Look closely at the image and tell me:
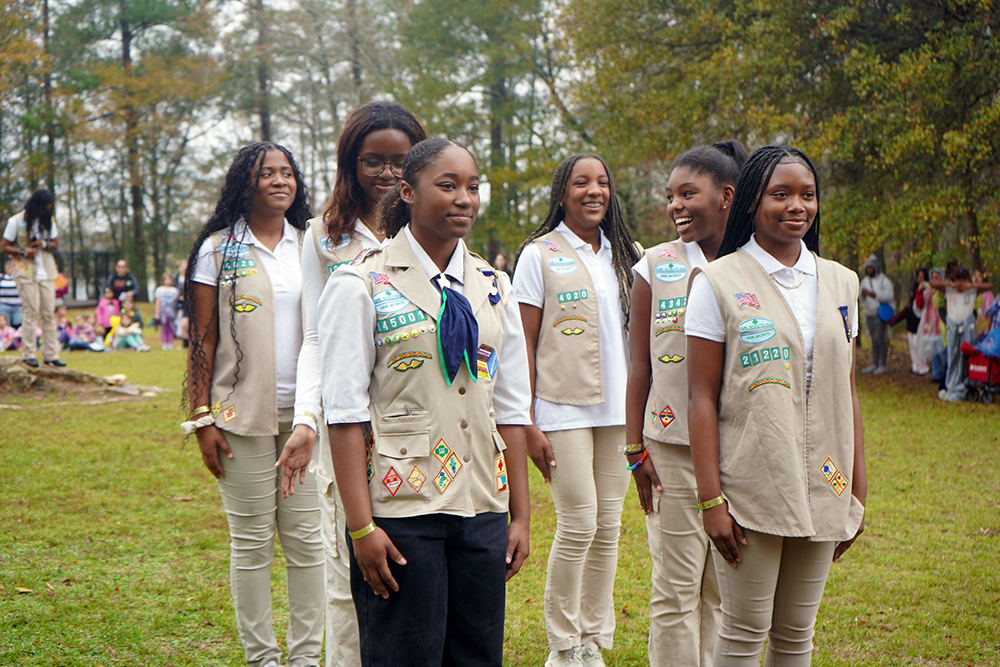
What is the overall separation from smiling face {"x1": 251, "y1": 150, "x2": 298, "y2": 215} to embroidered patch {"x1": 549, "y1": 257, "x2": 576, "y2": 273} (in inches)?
46.7

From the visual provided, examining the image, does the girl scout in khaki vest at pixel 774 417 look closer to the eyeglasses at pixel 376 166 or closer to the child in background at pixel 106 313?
the eyeglasses at pixel 376 166

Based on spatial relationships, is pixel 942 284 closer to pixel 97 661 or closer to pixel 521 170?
pixel 97 661

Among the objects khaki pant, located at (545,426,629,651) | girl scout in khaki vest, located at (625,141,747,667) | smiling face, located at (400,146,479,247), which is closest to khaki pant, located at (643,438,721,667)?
girl scout in khaki vest, located at (625,141,747,667)

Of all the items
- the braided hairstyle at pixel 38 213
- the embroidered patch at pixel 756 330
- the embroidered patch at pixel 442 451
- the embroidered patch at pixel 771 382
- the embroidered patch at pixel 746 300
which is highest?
the braided hairstyle at pixel 38 213

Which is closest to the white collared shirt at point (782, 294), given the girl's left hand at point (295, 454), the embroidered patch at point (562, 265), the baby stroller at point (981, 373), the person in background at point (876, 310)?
the embroidered patch at point (562, 265)

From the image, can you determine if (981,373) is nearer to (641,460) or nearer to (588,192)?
(588,192)

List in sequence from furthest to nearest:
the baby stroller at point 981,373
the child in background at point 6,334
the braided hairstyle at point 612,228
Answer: the child in background at point 6,334 < the baby stroller at point 981,373 < the braided hairstyle at point 612,228

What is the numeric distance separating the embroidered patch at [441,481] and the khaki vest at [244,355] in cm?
141

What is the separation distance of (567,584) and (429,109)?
80.7 ft

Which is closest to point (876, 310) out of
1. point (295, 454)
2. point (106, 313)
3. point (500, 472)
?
point (295, 454)

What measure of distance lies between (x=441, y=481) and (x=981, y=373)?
1160cm

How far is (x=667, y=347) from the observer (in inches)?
138

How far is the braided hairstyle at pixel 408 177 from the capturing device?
8.68 ft

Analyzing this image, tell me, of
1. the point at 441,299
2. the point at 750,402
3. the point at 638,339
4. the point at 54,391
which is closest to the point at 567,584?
the point at 638,339
